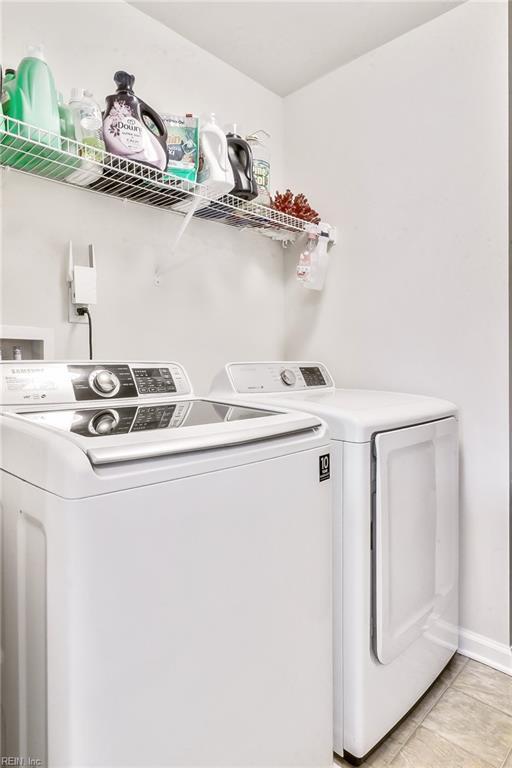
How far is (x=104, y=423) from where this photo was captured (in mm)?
1045

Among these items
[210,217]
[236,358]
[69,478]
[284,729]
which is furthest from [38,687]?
[210,217]

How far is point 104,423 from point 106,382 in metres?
0.41

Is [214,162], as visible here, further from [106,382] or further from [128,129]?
[106,382]

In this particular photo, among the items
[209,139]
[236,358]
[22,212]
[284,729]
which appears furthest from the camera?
Result: [236,358]

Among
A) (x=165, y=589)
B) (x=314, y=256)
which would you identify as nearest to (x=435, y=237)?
(x=314, y=256)

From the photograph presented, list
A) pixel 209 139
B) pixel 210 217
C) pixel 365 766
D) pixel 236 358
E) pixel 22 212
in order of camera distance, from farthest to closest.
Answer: pixel 236 358 < pixel 210 217 < pixel 209 139 < pixel 22 212 < pixel 365 766

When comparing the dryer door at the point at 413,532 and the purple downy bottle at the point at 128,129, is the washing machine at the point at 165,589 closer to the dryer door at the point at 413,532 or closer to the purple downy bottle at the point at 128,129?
the dryer door at the point at 413,532

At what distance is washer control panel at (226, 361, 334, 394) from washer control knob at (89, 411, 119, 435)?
2.19ft

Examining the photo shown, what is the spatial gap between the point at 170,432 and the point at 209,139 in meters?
1.35

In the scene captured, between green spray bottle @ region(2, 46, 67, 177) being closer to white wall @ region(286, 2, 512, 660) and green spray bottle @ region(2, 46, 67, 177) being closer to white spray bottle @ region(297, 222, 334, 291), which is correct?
white spray bottle @ region(297, 222, 334, 291)

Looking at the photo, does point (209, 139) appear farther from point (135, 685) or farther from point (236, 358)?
point (135, 685)

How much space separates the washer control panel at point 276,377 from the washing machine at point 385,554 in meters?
0.10

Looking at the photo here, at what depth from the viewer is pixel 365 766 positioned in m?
1.39

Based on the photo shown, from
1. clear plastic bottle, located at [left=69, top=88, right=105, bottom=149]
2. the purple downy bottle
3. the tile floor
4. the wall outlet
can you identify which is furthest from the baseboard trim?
clear plastic bottle, located at [left=69, top=88, right=105, bottom=149]
